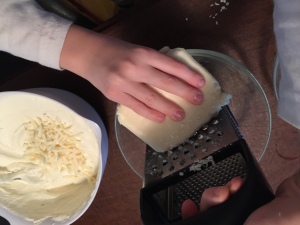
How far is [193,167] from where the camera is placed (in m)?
0.54

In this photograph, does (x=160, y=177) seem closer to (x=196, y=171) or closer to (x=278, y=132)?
(x=196, y=171)

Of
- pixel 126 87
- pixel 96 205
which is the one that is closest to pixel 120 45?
pixel 126 87

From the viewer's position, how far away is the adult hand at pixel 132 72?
54 cm

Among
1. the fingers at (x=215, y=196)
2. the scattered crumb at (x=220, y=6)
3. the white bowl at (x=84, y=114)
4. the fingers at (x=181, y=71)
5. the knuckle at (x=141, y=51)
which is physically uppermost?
the scattered crumb at (x=220, y=6)

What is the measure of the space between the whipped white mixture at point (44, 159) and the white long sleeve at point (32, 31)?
0.07 m

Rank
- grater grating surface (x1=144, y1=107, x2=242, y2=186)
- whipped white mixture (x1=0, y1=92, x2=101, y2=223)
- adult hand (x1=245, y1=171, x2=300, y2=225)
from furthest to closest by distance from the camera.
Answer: whipped white mixture (x1=0, y1=92, x2=101, y2=223) → grater grating surface (x1=144, y1=107, x2=242, y2=186) → adult hand (x1=245, y1=171, x2=300, y2=225)

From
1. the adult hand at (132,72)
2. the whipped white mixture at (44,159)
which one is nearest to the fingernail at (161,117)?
the adult hand at (132,72)

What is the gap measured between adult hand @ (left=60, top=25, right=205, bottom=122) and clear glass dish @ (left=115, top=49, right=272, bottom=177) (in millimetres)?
76

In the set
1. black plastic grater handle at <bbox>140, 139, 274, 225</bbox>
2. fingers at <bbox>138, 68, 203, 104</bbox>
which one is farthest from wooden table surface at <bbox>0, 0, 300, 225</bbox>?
black plastic grater handle at <bbox>140, 139, 274, 225</bbox>

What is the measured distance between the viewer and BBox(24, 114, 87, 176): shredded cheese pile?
25.6 inches

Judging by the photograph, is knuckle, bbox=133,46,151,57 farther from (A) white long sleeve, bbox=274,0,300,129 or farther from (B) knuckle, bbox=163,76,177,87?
(A) white long sleeve, bbox=274,0,300,129

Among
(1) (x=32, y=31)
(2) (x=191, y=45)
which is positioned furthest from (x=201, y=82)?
(1) (x=32, y=31)

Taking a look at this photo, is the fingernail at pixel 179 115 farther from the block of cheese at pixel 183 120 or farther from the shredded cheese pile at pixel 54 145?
the shredded cheese pile at pixel 54 145

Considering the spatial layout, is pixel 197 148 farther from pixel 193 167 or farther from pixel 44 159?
pixel 44 159
